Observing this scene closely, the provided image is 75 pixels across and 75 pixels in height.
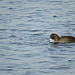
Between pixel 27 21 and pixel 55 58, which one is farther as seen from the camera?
pixel 27 21

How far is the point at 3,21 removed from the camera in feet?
62.1

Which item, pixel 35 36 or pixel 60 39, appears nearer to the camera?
pixel 60 39

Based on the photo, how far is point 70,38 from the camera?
47.9 ft

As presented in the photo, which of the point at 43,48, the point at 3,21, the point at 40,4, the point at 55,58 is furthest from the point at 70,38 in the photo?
the point at 40,4

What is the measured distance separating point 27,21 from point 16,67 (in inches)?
328

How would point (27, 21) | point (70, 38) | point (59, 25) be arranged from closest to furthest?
point (70, 38) < point (59, 25) < point (27, 21)

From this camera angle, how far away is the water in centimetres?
1100

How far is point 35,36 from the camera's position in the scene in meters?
15.6

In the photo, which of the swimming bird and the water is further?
→ the swimming bird

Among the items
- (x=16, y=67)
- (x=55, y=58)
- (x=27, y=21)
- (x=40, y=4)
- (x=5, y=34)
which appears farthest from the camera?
(x=40, y=4)

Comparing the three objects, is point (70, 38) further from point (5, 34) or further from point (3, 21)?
point (3, 21)

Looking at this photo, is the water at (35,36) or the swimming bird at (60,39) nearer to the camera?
the water at (35,36)

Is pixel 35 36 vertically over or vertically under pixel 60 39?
over

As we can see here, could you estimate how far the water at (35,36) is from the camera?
11001 millimetres
